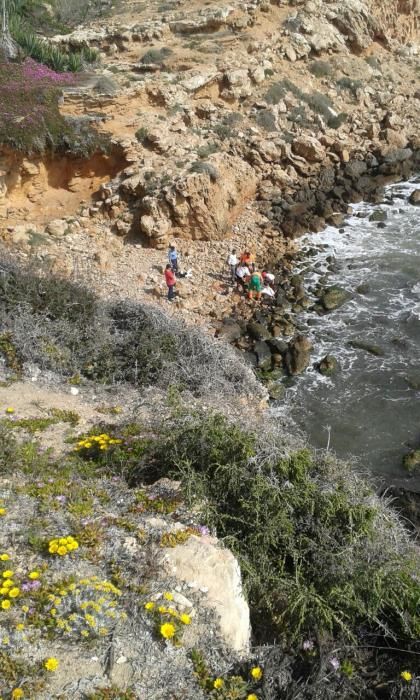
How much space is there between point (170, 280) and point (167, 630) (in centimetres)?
1018

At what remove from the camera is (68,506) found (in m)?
5.27

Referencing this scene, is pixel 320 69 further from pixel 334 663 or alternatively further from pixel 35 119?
pixel 334 663

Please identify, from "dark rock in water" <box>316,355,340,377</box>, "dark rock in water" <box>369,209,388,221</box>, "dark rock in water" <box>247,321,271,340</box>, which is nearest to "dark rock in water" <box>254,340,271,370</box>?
"dark rock in water" <box>247,321,271,340</box>

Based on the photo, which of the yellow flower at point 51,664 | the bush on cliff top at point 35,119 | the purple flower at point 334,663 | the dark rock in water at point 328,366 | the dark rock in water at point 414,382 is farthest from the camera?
the bush on cliff top at point 35,119

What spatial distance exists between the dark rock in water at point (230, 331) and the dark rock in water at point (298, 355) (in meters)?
1.38

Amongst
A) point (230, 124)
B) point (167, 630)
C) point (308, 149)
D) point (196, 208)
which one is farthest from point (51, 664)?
point (308, 149)

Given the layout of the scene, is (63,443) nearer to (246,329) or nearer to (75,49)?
(246,329)

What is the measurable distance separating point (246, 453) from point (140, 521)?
4.23 feet

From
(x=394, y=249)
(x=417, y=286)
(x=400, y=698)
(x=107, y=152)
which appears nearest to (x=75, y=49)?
(x=107, y=152)

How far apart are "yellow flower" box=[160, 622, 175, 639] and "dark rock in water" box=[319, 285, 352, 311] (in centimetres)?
1123

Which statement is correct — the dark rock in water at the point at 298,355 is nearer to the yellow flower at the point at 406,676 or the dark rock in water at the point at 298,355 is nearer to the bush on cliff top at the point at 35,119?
the yellow flower at the point at 406,676

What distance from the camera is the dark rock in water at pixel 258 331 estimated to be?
13125 millimetres

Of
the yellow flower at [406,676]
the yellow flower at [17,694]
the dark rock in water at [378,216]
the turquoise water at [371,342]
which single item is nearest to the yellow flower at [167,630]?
the yellow flower at [17,694]

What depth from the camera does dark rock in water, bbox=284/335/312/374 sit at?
40.3ft
